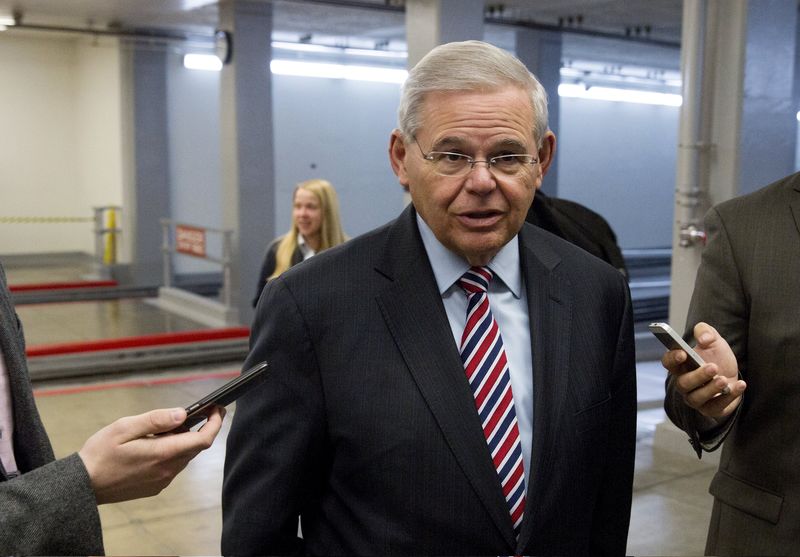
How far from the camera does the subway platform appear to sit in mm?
4773

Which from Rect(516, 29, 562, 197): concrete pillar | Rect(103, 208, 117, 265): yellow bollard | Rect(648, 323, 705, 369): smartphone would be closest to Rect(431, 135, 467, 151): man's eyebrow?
Rect(648, 323, 705, 369): smartphone

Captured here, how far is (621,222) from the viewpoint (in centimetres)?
1633

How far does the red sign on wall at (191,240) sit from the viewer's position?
455 inches

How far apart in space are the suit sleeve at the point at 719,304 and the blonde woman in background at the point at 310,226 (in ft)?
13.4

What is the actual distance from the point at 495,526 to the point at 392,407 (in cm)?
27

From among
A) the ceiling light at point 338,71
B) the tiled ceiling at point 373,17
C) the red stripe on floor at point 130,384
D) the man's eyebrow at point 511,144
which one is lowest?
the red stripe on floor at point 130,384

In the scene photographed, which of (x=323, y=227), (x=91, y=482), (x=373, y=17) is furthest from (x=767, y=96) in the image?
(x=373, y=17)

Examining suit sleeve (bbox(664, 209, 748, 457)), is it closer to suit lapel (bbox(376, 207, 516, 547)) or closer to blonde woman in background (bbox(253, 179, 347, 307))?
suit lapel (bbox(376, 207, 516, 547))

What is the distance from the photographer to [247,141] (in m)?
10.7

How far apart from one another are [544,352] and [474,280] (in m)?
0.19

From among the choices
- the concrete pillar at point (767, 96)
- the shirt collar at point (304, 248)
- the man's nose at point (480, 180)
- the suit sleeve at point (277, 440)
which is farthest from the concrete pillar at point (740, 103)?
the suit sleeve at point (277, 440)

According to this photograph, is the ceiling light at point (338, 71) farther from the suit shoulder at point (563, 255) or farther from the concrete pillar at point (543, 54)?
the suit shoulder at point (563, 255)

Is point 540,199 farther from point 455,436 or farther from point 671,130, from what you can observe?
point 671,130

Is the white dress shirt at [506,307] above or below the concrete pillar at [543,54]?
below
